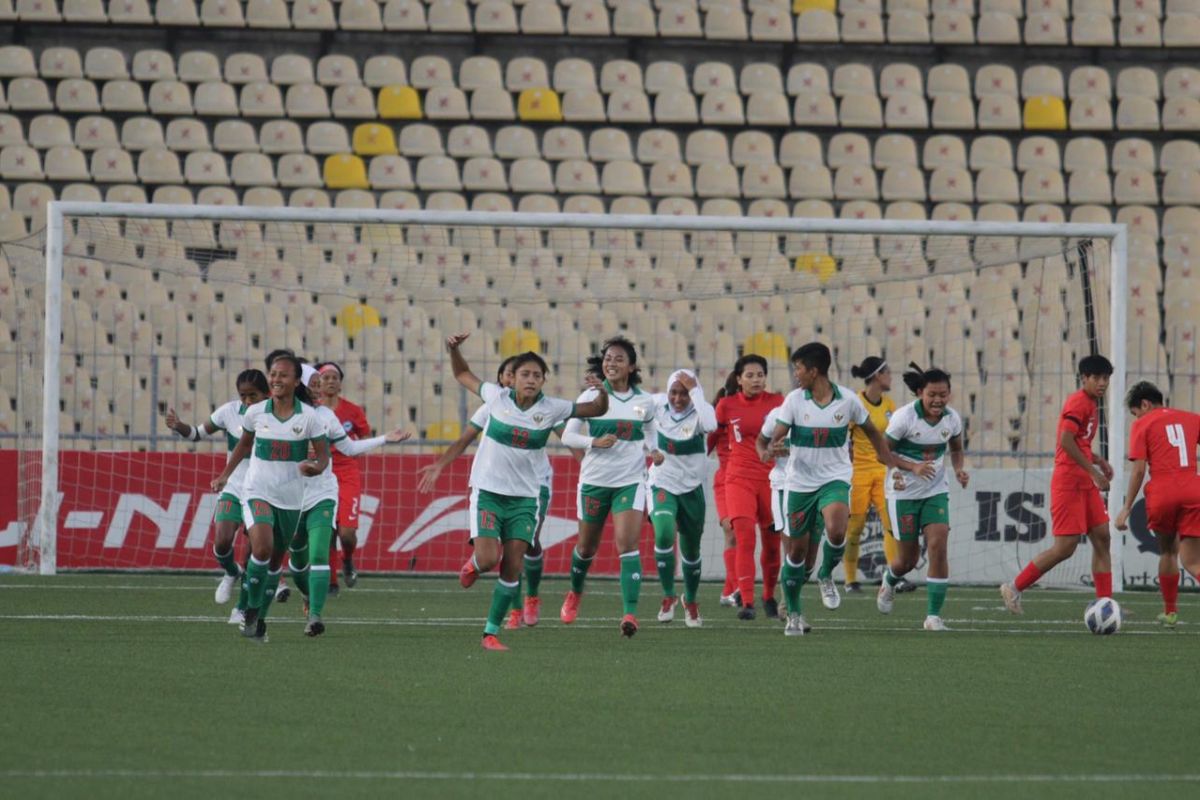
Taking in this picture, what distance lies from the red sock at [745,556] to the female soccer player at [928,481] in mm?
1206

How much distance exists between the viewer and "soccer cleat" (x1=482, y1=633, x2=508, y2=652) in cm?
1091

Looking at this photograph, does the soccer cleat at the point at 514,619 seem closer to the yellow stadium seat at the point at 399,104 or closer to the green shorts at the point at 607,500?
the green shorts at the point at 607,500

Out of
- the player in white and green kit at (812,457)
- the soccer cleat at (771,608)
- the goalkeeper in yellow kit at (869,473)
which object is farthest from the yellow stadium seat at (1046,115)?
the player in white and green kit at (812,457)

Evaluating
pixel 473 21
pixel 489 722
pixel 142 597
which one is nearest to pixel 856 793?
pixel 489 722

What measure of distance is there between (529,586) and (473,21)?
51.1 feet

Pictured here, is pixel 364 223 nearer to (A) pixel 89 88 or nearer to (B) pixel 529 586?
(B) pixel 529 586

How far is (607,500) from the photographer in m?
12.9

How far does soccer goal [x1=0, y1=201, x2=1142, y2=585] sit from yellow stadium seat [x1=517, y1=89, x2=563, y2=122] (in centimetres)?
304

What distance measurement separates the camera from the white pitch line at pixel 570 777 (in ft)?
20.8

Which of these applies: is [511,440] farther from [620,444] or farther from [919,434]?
[919,434]

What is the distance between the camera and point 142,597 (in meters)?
15.2

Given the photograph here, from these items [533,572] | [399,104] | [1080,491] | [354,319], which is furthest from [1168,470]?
[399,104]

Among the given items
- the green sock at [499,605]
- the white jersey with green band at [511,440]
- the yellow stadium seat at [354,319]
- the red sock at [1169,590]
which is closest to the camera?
the green sock at [499,605]

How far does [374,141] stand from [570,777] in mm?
20095
